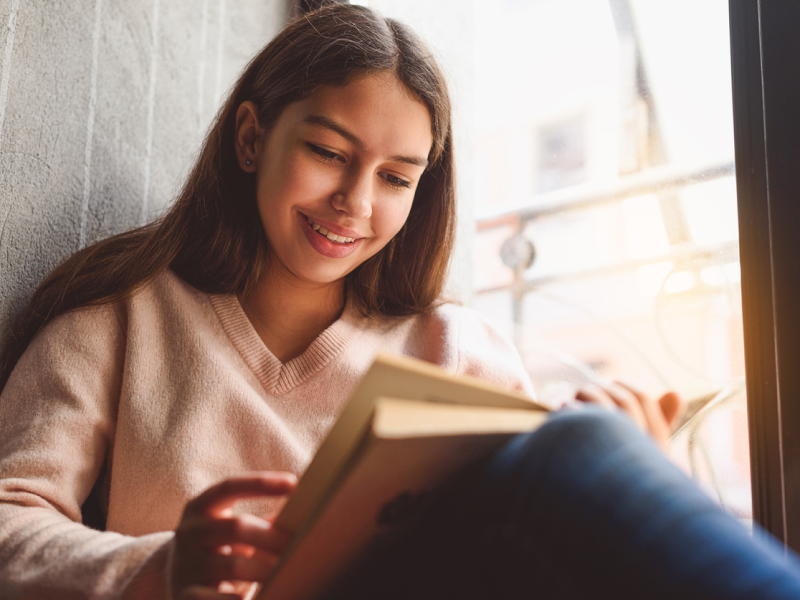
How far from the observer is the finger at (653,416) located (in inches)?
25.8

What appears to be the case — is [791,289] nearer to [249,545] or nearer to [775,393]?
[775,393]

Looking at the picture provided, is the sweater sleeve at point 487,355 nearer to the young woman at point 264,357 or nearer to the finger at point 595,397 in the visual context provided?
the young woman at point 264,357

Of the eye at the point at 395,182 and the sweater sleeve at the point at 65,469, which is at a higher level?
the eye at the point at 395,182

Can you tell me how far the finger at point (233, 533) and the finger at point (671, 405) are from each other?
1.30 ft

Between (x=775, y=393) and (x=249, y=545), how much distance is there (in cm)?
75

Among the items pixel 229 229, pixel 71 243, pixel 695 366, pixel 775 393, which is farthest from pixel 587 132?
pixel 71 243

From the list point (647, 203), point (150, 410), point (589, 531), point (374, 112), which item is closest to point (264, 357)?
point (150, 410)

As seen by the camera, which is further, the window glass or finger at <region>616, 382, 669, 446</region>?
the window glass

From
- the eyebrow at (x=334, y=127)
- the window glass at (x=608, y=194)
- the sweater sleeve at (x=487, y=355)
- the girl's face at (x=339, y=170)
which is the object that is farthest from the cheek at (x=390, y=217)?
the window glass at (x=608, y=194)

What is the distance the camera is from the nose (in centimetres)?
93

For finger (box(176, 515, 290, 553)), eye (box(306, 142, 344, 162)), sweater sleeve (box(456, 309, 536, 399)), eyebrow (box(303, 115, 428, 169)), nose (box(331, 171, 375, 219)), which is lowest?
sweater sleeve (box(456, 309, 536, 399))

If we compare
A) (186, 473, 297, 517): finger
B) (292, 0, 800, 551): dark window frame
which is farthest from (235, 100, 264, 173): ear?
(292, 0, 800, 551): dark window frame

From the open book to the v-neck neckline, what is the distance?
0.44 m

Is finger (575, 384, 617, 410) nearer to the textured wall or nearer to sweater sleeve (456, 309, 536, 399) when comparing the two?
sweater sleeve (456, 309, 536, 399)
